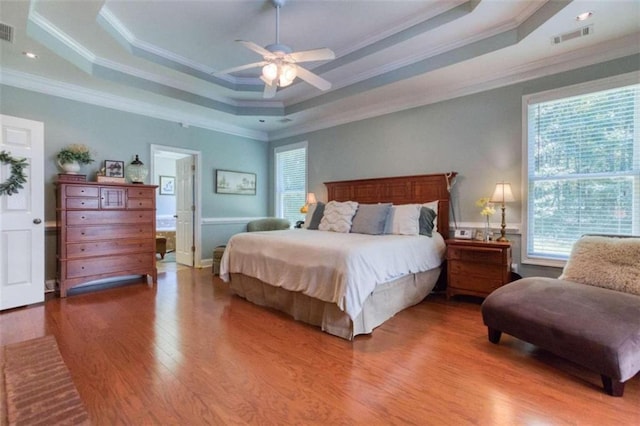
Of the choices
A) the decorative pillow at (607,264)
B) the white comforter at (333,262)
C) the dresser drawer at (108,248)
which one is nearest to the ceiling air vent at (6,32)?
the dresser drawer at (108,248)

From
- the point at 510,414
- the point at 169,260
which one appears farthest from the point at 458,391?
the point at 169,260

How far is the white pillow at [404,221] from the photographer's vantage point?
12.0ft

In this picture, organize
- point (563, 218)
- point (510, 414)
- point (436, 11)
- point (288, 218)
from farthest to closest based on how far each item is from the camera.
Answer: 1. point (288, 218)
2. point (563, 218)
3. point (436, 11)
4. point (510, 414)

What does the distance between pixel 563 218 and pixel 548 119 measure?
3.71 ft

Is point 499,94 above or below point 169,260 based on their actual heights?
above

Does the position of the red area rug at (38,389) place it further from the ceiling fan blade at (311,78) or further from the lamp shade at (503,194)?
the lamp shade at (503,194)

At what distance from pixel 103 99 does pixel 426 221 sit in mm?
4920

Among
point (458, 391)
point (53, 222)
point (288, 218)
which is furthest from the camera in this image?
point (288, 218)

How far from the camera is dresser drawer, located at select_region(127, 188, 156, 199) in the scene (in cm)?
432

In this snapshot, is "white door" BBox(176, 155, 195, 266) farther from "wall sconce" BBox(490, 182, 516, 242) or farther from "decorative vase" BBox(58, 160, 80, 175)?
"wall sconce" BBox(490, 182, 516, 242)

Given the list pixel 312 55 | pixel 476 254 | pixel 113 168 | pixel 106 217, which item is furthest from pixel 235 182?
pixel 476 254

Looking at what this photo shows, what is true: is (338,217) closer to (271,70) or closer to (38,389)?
(271,70)

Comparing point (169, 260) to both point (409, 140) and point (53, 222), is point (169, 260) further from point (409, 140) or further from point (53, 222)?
point (409, 140)

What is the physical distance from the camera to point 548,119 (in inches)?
133
